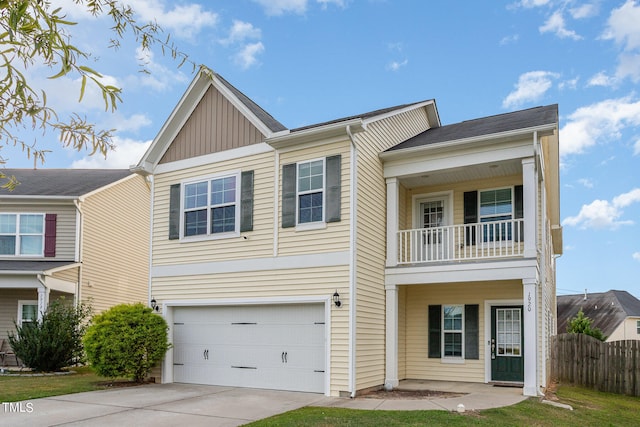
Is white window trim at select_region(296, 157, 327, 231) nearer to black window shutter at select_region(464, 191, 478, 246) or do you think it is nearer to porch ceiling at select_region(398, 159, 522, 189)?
porch ceiling at select_region(398, 159, 522, 189)

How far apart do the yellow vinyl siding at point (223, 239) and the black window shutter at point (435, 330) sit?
15.3 ft

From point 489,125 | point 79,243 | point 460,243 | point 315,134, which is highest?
point 489,125

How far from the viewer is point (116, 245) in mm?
23469

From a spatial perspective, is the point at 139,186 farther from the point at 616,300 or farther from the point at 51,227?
the point at 616,300

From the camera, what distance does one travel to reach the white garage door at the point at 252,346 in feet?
42.9

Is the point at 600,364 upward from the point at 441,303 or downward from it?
downward

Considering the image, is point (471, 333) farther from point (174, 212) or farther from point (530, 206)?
point (174, 212)

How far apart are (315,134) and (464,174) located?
3.95m

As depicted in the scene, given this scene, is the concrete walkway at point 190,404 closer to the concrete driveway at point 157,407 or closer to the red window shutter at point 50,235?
the concrete driveway at point 157,407

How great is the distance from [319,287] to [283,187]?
98.3 inches

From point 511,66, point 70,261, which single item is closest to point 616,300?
point 511,66

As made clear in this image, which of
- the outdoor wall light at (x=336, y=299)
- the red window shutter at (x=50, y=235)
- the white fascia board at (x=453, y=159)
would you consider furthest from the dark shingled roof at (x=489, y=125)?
the red window shutter at (x=50, y=235)

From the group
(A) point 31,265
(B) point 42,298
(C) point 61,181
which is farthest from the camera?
(C) point 61,181

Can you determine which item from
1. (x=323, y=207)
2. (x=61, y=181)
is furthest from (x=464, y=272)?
(x=61, y=181)
